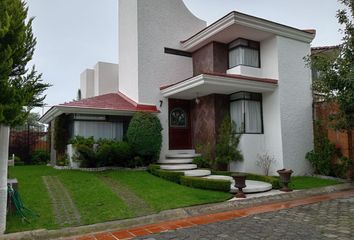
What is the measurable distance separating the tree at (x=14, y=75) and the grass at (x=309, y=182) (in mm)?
8587

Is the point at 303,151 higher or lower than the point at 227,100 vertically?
lower

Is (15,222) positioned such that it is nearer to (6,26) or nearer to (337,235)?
(6,26)

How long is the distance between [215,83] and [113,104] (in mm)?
5005

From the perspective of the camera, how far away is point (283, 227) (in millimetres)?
5957

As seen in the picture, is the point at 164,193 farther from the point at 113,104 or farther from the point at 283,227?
the point at 113,104

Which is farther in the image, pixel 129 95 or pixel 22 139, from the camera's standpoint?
pixel 22 139

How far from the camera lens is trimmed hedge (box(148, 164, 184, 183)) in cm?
1059

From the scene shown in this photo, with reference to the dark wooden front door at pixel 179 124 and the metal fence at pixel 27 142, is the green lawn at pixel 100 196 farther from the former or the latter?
the metal fence at pixel 27 142

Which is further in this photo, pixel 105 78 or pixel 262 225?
pixel 105 78

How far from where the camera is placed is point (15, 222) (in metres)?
6.13

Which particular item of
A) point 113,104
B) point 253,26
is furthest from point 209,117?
point 113,104

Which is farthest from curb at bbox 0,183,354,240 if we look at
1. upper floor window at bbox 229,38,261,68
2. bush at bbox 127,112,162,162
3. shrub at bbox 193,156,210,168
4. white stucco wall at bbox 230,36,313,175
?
upper floor window at bbox 229,38,261,68

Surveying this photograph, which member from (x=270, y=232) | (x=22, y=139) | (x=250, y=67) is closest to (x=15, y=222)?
(x=270, y=232)

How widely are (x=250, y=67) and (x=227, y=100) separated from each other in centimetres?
182
